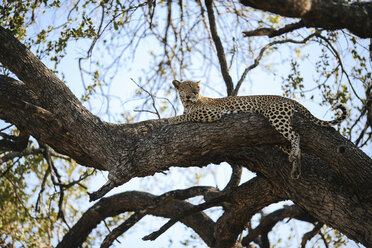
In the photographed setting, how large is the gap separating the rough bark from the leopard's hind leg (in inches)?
56.2

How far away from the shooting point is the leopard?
18.3 ft

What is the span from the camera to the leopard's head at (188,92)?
24.1 ft

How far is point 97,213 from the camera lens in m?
8.02

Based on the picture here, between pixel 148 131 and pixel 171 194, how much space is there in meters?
0.98

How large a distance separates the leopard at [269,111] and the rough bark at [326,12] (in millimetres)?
1468

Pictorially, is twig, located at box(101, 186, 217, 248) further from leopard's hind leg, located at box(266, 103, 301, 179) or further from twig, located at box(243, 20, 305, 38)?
twig, located at box(243, 20, 305, 38)

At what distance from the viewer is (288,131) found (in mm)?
5602

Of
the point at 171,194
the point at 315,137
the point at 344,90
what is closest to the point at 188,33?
the point at 344,90

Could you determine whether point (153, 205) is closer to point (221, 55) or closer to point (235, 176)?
point (235, 176)

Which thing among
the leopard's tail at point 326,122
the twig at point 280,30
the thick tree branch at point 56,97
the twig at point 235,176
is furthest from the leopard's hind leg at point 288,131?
the thick tree branch at point 56,97

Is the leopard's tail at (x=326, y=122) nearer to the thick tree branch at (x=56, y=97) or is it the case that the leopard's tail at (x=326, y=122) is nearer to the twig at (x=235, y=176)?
the twig at (x=235, y=176)

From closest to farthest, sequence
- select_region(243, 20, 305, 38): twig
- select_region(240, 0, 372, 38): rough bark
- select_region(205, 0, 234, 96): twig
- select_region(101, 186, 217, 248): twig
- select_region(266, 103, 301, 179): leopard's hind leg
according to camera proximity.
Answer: select_region(240, 0, 372, 38): rough bark → select_region(243, 20, 305, 38): twig → select_region(266, 103, 301, 179): leopard's hind leg → select_region(101, 186, 217, 248): twig → select_region(205, 0, 234, 96): twig

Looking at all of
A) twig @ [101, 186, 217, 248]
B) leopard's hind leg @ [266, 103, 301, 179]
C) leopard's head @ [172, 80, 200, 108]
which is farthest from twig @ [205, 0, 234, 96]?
leopard's hind leg @ [266, 103, 301, 179]

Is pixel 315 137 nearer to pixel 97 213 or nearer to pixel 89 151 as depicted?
pixel 89 151
